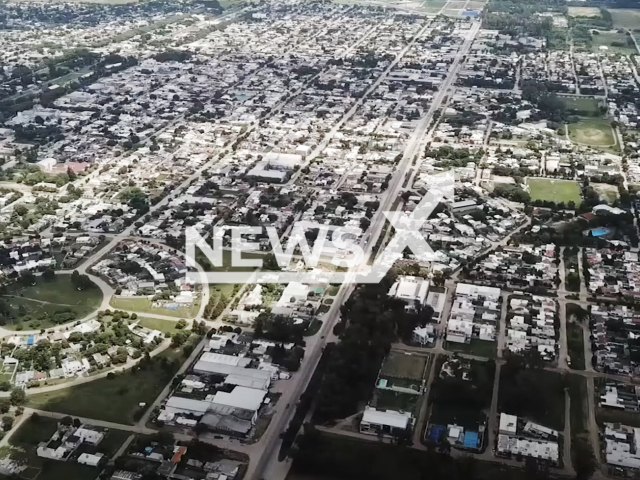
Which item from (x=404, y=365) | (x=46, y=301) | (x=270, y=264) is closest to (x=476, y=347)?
(x=404, y=365)

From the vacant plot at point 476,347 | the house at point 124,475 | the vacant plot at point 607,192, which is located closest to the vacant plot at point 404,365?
the vacant plot at point 476,347

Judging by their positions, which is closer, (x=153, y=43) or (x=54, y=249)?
(x=54, y=249)

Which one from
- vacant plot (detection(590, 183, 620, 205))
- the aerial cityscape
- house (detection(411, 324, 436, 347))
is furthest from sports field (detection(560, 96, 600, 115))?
house (detection(411, 324, 436, 347))

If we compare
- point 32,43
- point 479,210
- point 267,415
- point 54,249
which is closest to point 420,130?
point 479,210

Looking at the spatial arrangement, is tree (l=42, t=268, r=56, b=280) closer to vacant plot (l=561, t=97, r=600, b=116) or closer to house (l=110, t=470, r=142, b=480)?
house (l=110, t=470, r=142, b=480)

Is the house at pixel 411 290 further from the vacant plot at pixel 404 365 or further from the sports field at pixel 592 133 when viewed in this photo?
the sports field at pixel 592 133

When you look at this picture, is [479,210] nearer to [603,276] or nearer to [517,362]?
[603,276]

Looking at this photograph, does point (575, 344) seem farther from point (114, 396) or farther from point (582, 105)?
point (582, 105)
